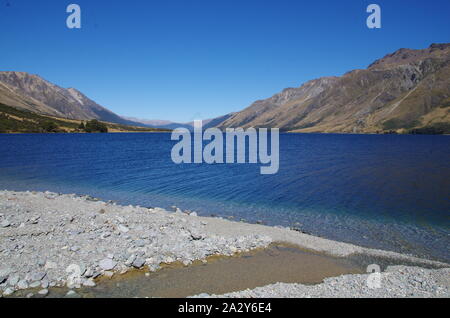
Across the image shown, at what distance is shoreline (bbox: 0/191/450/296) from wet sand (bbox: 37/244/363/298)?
0.64 m

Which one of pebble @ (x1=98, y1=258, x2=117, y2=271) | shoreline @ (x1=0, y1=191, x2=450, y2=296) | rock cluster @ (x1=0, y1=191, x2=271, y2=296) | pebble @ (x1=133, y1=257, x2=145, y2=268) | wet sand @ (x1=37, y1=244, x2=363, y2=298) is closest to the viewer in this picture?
wet sand @ (x1=37, y1=244, x2=363, y2=298)

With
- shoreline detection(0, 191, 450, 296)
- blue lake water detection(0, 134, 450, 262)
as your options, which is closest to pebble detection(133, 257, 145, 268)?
shoreline detection(0, 191, 450, 296)

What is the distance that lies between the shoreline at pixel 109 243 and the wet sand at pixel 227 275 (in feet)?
2.10

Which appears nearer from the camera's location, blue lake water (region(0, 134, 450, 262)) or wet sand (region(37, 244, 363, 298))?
wet sand (region(37, 244, 363, 298))

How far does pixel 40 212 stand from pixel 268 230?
1863 centimetres

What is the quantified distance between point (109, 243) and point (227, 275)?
771cm

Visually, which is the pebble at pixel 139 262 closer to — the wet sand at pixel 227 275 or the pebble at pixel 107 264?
the wet sand at pixel 227 275

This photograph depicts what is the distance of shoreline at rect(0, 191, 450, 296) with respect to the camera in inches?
623

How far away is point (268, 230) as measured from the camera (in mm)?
25422

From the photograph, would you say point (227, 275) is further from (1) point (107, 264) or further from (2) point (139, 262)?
(1) point (107, 264)

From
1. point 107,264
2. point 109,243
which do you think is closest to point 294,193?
point 109,243

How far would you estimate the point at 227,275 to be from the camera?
1720 cm

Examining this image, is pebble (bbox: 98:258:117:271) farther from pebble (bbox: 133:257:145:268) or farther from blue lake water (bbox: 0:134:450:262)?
blue lake water (bbox: 0:134:450:262)
